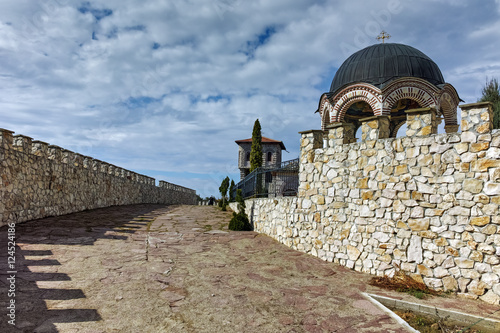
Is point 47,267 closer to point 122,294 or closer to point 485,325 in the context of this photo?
point 122,294

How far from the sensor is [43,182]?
11.3 meters

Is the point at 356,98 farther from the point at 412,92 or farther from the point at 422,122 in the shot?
the point at 422,122

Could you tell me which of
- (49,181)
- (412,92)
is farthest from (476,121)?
(49,181)

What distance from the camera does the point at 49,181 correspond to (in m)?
11.7

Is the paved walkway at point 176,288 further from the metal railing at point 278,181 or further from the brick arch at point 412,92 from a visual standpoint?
the brick arch at point 412,92

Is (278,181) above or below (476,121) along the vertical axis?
below

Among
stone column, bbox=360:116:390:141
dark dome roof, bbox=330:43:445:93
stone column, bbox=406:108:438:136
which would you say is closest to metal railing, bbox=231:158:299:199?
stone column, bbox=360:116:390:141

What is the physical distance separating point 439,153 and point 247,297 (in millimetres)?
4329

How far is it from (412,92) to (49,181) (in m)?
13.7

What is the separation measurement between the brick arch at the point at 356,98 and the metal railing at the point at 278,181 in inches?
175

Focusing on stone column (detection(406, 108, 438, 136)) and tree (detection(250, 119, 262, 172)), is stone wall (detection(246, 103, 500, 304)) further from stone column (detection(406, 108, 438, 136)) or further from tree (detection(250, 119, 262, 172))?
tree (detection(250, 119, 262, 172))

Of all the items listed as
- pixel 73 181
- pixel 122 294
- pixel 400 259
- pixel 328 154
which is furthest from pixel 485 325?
pixel 73 181

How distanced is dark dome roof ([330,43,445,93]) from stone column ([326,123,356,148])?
6.27 metres

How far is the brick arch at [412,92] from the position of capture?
1340 cm
